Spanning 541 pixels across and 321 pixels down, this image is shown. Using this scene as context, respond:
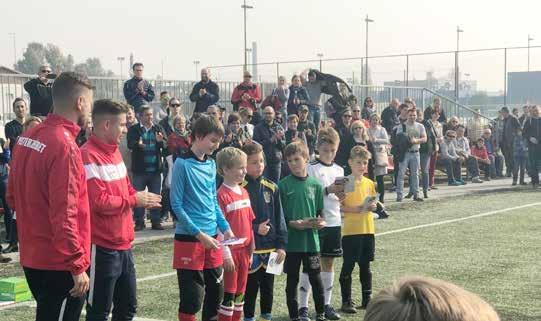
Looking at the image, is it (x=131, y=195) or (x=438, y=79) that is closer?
(x=131, y=195)

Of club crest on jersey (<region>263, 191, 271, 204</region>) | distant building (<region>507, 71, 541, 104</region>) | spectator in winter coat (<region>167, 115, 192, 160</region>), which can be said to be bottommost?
club crest on jersey (<region>263, 191, 271, 204</region>)

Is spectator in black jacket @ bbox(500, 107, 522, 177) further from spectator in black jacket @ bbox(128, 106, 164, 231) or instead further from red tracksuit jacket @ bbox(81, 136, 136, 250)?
red tracksuit jacket @ bbox(81, 136, 136, 250)

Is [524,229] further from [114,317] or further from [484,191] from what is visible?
[114,317]

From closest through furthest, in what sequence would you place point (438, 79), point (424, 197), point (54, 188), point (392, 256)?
1. point (54, 188)
2. point (392, 256)
3. point (424, 197)
4. point (438, 79)

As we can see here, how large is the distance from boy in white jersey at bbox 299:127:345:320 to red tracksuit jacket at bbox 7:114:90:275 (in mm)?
3009

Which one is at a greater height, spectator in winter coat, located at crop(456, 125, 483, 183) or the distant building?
the distant building

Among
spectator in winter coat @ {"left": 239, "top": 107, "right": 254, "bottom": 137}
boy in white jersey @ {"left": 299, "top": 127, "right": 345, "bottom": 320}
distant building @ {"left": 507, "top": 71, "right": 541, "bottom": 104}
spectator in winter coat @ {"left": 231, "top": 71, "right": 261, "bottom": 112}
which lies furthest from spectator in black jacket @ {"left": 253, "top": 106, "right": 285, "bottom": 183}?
distant building @ {"left": 507, "top": 71, "right": 541, "bottom": 104}

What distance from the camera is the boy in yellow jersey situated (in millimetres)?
7438

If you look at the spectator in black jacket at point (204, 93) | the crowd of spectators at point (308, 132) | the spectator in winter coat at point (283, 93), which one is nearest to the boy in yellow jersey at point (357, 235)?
the crowd of spectators at point (308, 132)

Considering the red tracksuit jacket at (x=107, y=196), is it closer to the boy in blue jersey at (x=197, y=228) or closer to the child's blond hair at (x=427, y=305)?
the boy in blue jersey at (x=197, y=228)

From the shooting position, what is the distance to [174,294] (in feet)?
26.3

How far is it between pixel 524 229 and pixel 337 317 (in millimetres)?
6944

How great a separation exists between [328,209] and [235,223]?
1.38 meters

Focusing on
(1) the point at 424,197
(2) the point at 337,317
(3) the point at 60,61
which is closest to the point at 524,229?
(1) the point at 424,197
